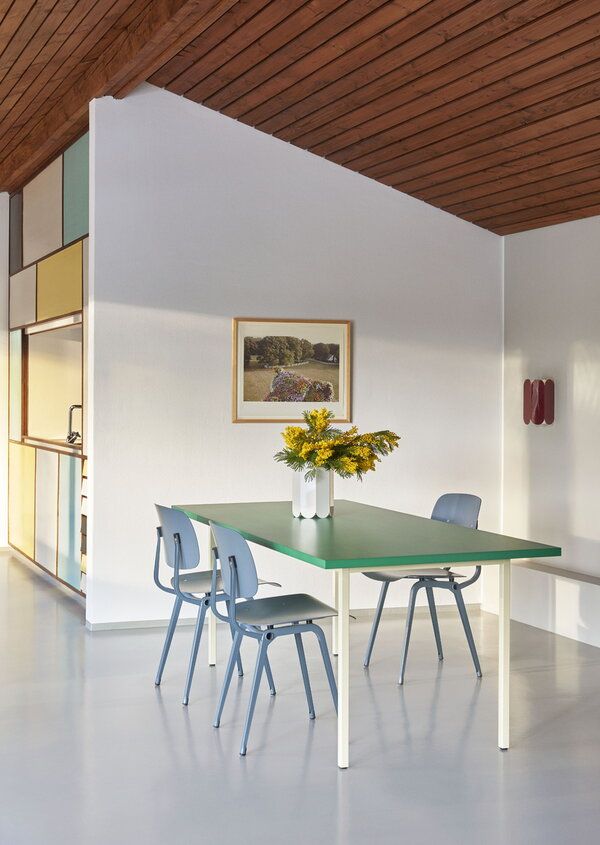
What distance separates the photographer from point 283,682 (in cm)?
546

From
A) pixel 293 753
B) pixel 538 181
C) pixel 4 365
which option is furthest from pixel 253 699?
pixel 4 365

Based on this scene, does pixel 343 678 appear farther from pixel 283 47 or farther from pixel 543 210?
pixel 543 210

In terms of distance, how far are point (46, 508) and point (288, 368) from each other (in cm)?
247

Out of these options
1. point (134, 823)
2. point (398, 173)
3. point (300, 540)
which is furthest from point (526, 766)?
point (398, 173)

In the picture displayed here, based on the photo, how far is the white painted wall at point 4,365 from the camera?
31.6ft

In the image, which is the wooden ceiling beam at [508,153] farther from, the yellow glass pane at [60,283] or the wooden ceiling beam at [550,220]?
the yellow glass pane at [60,283]

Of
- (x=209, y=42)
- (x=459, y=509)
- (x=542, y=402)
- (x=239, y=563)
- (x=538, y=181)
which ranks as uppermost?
(x=209, y=42)

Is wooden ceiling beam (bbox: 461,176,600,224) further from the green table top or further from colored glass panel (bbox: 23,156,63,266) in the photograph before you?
colored glass panel (bbox: 23,156,63,266)

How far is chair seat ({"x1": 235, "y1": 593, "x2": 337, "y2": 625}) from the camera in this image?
446 centimetres

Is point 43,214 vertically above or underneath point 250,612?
above

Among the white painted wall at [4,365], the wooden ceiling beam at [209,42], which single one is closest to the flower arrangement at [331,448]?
the wooden ceiling beam at [209,42]

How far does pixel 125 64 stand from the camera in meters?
5.96

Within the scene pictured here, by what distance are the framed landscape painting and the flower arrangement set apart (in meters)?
1.88

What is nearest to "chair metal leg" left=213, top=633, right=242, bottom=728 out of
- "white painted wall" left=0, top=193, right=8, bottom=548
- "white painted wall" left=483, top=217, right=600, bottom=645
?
"white painted wall" left=483, top=217, right=600, bottom=645
